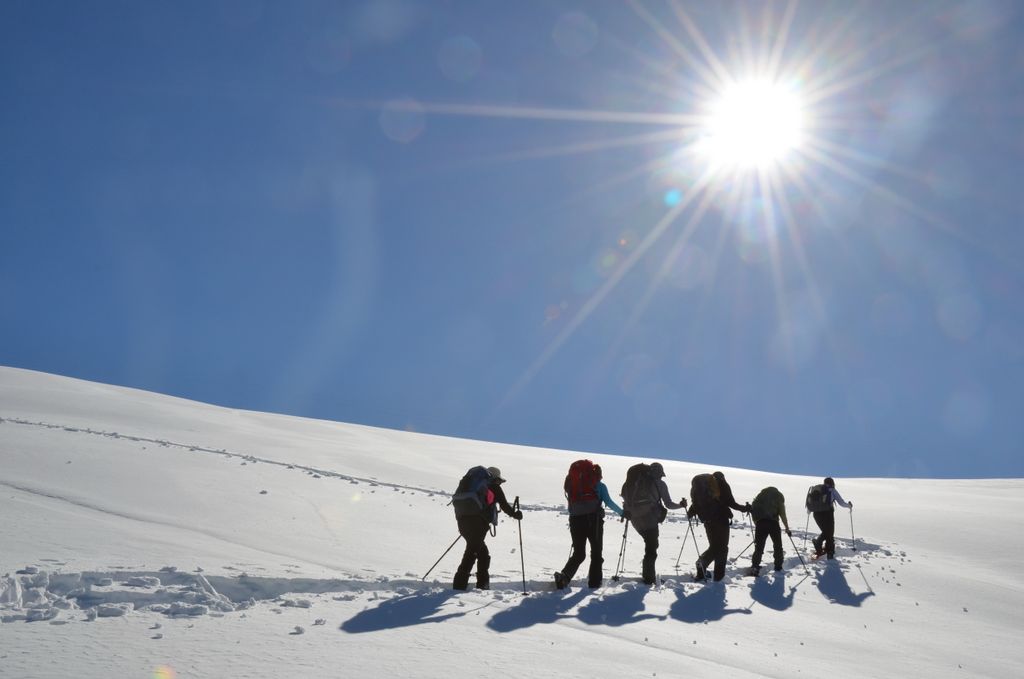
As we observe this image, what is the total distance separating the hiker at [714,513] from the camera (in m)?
10.8

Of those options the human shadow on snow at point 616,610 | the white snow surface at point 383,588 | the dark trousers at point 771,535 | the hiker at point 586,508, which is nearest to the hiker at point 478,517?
the white snow surface at point 383,588

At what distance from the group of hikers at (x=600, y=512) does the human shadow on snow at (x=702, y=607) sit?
29.2 inches

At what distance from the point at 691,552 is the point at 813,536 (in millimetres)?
4677

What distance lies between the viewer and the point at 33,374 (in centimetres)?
3462

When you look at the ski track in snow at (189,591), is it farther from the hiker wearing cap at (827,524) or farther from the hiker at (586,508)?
the hiker wearing cap at (827,524)

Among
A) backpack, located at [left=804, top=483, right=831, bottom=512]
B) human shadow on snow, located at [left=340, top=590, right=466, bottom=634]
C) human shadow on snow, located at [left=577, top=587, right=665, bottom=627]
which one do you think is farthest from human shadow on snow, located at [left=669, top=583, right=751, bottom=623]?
backpack, located at [left=804, top=483, right=831, bottom=512]

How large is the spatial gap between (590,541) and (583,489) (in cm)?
73

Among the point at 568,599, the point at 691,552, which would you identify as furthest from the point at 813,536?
the point at 568,599

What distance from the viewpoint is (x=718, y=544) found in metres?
10.9

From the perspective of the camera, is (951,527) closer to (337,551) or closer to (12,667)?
(337,551)

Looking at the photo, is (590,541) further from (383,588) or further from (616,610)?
(383,588)

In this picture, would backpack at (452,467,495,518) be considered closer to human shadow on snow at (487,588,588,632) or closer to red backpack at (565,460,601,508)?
human shadow on snow at (487,588,588,632)

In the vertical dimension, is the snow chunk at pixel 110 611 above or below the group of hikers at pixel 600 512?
below

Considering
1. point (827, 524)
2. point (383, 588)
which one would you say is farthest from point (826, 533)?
point (383, 588)
